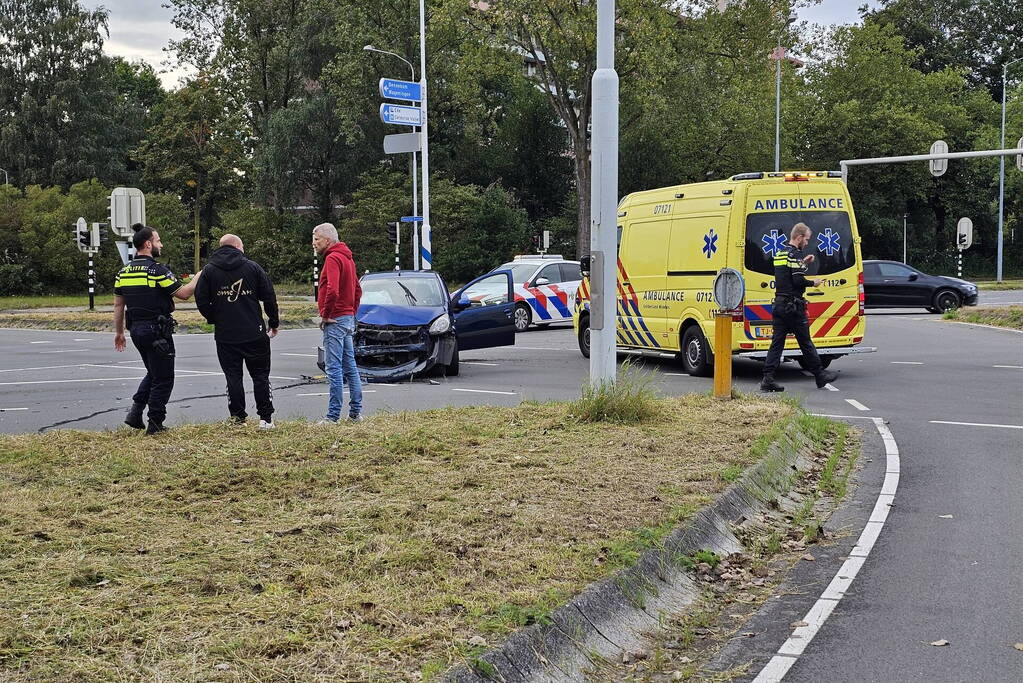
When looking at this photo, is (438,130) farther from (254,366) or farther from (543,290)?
(254,366)

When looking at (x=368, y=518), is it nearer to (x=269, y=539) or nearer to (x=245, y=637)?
(x=269, y=539)

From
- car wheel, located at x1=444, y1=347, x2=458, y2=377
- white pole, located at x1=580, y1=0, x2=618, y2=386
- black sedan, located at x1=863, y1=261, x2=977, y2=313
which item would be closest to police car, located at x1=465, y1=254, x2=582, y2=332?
black sedan, located at x1=863, y1=261, x2=977, y2=313

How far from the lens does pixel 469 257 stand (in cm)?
5097

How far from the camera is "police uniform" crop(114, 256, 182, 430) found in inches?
368

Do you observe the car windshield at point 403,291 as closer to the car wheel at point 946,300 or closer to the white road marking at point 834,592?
the white road marking at point 834,592

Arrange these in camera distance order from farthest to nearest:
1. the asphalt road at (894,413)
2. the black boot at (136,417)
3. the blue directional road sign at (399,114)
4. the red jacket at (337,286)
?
the blue directional road sign at (399,114)
the red jacket at (337,286)
the black boot at (136,417)
the asphalt road at (894,413)

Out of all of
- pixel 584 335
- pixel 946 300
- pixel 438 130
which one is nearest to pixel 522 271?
pixel 584 335

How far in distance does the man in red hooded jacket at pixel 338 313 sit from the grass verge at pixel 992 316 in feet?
62.1

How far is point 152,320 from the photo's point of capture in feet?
30.8

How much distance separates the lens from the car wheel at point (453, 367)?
1617cm

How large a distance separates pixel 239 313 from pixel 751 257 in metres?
7.75

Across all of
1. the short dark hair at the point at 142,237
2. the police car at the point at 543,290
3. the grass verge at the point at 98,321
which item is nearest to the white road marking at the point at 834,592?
the short dark hair at the point at 142,237

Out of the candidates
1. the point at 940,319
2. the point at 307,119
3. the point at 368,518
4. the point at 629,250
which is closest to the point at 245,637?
the point at 368,518

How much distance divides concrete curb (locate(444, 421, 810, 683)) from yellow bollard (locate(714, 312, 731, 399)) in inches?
177
